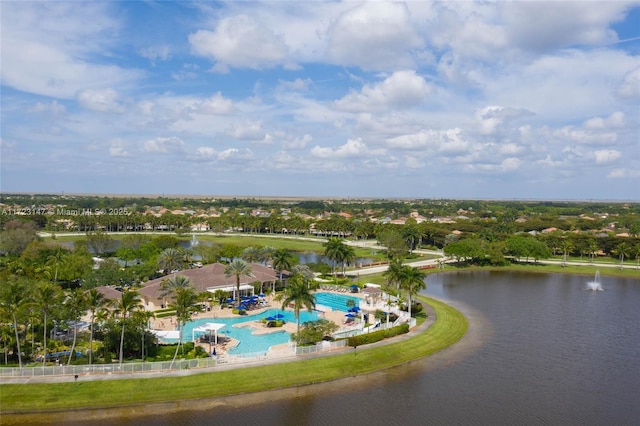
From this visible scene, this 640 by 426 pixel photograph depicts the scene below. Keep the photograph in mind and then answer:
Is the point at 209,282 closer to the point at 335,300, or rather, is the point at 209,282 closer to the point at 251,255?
the point at 335,300

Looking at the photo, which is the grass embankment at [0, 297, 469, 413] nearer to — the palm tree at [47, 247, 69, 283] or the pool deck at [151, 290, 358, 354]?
the pool deck at [151, 290, 358, 354]

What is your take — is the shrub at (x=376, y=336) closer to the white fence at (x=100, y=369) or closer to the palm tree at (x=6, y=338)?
the white fence at (x=100, y=369)

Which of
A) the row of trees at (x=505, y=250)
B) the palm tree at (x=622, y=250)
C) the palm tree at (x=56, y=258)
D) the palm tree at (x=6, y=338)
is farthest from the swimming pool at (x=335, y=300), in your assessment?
the palm tree at (x=622, y=250)

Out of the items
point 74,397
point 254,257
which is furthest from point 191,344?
point 254,257

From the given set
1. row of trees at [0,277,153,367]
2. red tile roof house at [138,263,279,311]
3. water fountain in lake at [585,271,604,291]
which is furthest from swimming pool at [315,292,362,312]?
water fountain in lake at [585,271,604,291]

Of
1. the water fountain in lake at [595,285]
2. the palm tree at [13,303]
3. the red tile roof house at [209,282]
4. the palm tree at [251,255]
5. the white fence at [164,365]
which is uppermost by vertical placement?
the palm tree at [13,303]

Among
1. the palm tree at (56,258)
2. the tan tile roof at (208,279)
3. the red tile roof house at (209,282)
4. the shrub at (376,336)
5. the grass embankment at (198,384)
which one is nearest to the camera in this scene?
the grass embankment at (198,384)

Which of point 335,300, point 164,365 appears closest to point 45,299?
point 164,365
